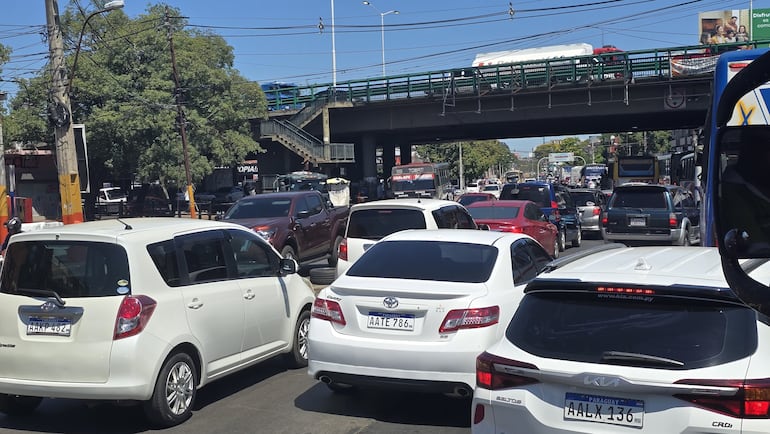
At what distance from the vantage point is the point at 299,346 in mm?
8438

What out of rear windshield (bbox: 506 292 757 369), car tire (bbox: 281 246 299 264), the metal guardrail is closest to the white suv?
car tire (bbox: 281 246 299 264)

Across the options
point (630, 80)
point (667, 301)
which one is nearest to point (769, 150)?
point (667, 301)

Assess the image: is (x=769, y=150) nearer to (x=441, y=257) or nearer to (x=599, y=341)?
(x=599, y=341)

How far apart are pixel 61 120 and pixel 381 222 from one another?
10.5m

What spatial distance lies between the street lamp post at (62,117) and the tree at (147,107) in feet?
73.6

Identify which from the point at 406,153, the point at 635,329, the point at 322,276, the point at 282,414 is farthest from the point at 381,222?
the point at 406,153

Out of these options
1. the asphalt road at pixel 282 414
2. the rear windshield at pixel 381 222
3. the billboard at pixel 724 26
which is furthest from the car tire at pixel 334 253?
the billboard at pixel 724 26

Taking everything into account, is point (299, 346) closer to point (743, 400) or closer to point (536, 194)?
point (743, 400)

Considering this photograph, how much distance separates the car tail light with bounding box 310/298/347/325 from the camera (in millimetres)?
6559

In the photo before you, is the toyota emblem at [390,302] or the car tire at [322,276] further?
the car tire at [322,276]

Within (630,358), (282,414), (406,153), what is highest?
(406,153)

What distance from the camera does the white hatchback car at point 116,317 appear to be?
6.08 m

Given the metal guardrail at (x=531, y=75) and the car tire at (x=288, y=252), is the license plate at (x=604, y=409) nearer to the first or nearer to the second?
the car tire at (x=288, y=252)

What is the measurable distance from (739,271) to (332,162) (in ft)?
168
